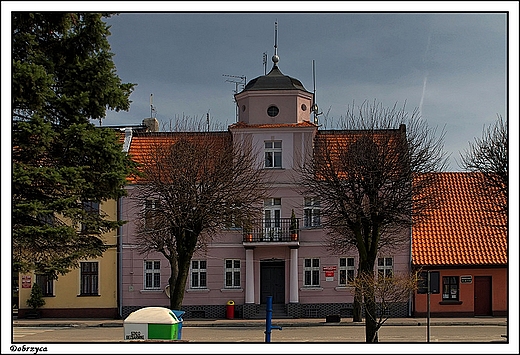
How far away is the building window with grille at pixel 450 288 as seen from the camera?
3319 cm

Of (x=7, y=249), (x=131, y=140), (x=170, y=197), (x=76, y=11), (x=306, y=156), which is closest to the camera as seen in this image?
(x=7, y=249)

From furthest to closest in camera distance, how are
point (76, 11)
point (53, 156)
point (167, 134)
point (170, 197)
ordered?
point (167, 134) → point (170, 197) → point (53, 156) → point (76, 11)

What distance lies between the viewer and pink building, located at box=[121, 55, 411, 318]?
110 feet

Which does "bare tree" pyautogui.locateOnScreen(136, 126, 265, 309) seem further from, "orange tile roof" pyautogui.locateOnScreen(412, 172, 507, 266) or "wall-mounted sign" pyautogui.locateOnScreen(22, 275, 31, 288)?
"orange tile roof" pyautogui.locateOnScreen(412, 172, 507, 266)

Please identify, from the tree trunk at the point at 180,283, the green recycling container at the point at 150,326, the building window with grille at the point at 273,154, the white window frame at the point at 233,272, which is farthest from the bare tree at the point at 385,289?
the white window frame at the point at 233,272

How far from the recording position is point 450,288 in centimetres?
3334

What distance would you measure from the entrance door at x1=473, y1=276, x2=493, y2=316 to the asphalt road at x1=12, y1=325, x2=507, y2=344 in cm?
395

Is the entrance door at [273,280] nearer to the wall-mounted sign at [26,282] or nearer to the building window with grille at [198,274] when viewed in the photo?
the building window with grille at [198,274]

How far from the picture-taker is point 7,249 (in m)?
13.0

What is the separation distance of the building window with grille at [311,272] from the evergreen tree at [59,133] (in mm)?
18287

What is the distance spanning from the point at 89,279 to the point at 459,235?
16735 millimetres

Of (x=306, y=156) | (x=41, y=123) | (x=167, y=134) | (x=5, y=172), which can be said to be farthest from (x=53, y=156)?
(x=306, y=156)

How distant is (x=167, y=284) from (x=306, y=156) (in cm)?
850

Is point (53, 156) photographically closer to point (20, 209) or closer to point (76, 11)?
point (20, 209)
